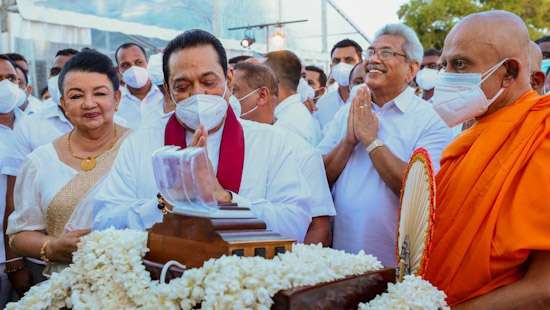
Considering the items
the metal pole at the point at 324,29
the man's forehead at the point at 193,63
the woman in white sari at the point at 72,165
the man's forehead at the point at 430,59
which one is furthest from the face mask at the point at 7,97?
the metal pole at the point at 324,29

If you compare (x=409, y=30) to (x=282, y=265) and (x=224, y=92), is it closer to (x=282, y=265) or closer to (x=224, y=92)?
(x=224, y=92)

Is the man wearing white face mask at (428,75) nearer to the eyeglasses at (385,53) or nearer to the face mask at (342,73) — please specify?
the face mask at (342,73)

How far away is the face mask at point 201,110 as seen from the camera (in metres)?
2.69

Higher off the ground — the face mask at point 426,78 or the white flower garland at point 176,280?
the face mask at point 426,78

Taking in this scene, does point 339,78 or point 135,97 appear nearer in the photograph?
point 135,97

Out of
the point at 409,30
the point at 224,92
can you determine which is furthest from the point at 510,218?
the point at 409,30

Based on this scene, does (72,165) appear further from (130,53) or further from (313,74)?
(313,74)

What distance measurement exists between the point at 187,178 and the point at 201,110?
0.94m

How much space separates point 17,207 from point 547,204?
271 centimetres

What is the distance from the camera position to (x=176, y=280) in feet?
5.16

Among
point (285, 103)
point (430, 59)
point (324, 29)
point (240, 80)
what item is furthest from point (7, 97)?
point (324, 29)

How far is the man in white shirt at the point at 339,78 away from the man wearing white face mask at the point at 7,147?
10.7 ft

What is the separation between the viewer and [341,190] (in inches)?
145

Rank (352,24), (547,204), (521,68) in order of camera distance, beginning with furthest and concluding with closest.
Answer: (352,24)
(521,68)
(547,204)
